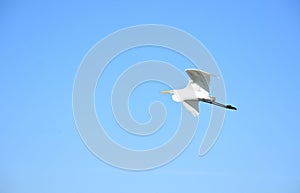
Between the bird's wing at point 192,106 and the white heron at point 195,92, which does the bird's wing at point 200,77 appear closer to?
the white heron at point 195,92

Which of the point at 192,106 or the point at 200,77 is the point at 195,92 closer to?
the point at 200,77

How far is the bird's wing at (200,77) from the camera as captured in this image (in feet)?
141

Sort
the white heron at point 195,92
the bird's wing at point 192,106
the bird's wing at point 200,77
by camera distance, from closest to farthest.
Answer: the bird's wing at point 200,77 < the white heron at point 195,92 < the bird's wing at point 192,106

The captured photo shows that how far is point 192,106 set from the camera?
156 ft

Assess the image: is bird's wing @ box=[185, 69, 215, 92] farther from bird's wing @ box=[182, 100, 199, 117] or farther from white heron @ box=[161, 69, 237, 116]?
bird's wing @ box=[182, 100, 199, 117]

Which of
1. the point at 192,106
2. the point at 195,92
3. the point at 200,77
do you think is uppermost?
the point at 192,106

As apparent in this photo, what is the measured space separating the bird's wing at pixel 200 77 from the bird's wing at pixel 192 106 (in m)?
2.71

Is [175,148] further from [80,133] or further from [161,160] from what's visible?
[80,133]

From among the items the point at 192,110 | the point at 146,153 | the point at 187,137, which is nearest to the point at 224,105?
the point at 192,110

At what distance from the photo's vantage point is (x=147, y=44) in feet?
175

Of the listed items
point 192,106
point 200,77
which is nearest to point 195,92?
point 200,77

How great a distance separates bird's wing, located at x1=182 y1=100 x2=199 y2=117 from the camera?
1848 inches

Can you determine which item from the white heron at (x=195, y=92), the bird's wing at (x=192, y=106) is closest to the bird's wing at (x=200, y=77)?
the white heron at (x=195, y=92)

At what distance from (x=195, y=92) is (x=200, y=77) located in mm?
1811
